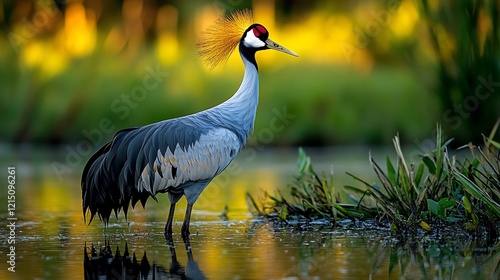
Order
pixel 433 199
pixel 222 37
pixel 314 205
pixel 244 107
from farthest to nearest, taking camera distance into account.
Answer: pixel 222 37
pixel 244 107
pixel 314 205
pixel 433 199

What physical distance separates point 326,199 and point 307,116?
10597 millimetres

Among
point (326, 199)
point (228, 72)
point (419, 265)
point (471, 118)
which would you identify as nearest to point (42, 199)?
point (326, 199)

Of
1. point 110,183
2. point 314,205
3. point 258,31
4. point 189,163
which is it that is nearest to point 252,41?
point 258,31

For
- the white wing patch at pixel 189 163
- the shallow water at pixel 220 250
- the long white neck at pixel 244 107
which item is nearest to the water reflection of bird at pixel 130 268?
the shallow water at pixel 220 250

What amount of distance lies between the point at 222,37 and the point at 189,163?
1.65m

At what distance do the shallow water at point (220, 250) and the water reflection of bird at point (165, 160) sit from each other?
1.02 feet

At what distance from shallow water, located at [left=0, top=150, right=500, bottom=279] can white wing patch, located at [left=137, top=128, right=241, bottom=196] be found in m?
0.46

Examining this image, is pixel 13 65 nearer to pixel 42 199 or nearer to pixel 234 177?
pixel 234 177

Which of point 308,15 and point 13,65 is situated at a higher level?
point 308,15

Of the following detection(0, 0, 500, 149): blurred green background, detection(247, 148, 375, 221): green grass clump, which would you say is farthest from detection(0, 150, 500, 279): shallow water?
detection(0, 0, 500, 149): blurred green background

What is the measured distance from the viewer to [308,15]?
2617 cm

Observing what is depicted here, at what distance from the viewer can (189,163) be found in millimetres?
8945

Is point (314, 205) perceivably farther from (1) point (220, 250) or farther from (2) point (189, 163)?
(1) point (220, 250)

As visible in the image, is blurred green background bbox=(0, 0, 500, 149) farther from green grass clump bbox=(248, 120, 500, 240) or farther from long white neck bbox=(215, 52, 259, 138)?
green grass clump bbox=(248, 120, 500, 240)
